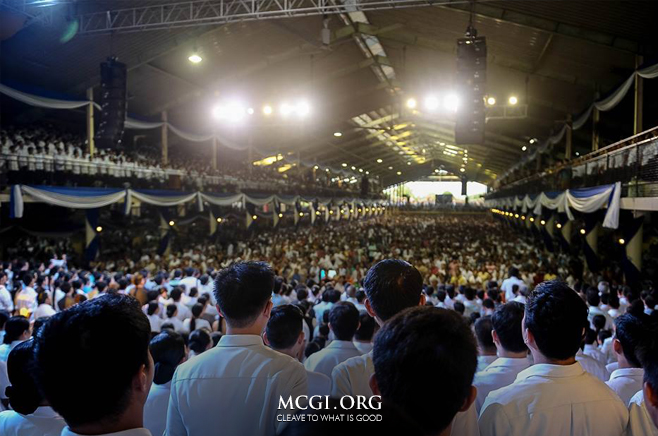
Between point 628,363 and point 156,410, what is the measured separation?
2618 mm

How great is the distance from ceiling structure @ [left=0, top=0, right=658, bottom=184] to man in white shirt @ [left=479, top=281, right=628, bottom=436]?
833 cm

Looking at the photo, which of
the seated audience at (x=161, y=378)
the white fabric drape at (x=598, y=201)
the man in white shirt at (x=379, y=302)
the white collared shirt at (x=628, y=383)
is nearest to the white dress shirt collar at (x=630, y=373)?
the white collared shirt at (x=628, y=383)

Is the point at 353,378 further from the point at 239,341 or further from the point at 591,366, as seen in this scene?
the point at 591,366

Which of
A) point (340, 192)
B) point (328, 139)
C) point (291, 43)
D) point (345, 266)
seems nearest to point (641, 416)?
point (345, 266)

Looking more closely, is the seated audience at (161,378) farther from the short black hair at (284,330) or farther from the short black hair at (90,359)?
the short black hair at (90,359)

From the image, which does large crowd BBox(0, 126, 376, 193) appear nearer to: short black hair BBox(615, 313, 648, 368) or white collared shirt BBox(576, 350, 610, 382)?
white collared shirt BBox(576, 350, 610, 382)

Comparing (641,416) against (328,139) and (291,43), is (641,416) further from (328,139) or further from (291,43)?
(328,139)

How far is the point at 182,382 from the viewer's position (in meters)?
1.77

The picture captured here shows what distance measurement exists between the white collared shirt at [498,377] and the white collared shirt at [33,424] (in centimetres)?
190

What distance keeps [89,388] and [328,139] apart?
28107 millimetres

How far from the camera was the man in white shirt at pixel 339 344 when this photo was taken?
119 inches

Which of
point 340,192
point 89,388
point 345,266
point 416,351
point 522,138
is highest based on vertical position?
point 522,138

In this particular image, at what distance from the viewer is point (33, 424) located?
5.93 ft

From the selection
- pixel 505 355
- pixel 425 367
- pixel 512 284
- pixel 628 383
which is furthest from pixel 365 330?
pixel 512 284
